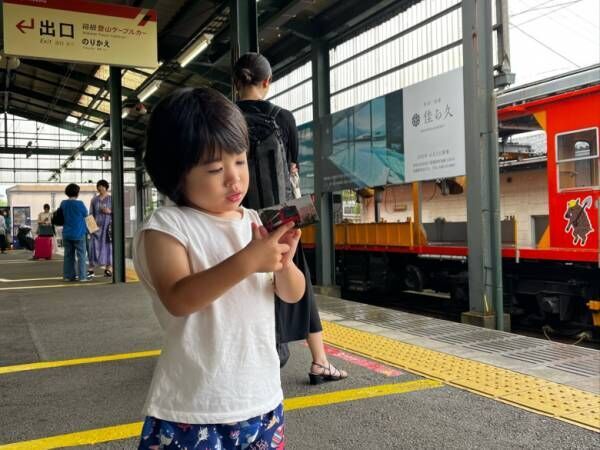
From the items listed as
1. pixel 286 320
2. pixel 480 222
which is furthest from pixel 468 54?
pixel 286 320


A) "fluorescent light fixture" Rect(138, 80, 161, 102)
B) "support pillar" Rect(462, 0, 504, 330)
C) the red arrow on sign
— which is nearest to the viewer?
"support pillar" Rect(462, 0, 504, 330)

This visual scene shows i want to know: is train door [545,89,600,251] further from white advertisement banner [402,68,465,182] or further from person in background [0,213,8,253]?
person in background [0,213,8,253]

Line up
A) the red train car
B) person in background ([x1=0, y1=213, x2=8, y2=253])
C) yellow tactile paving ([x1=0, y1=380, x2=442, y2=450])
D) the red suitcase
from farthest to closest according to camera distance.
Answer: person in background ([x1=0, y1=213, x2=8, y2=253]) < the red suitcase < the red train car < yellow tactile paving ([x1=0, y1=380, x2=442, y2=450])

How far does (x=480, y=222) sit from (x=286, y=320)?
378cm

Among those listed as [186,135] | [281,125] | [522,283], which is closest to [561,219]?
[522,283]

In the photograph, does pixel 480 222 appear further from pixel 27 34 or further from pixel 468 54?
pixel 27 34

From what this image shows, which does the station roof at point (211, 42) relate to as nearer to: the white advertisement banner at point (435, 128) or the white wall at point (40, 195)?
the white advertisement banner at point (435, 128)

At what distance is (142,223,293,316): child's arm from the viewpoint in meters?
1.08

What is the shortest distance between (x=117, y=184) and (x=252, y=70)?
6.86 meters

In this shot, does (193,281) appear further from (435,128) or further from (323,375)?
(435,128)

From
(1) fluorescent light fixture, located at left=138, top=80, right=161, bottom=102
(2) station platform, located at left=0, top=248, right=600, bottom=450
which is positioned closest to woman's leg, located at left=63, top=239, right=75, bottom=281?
(2) station platform, located at left=0, top=248, right=600, bottom=450

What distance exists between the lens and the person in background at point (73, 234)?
8.89 metres

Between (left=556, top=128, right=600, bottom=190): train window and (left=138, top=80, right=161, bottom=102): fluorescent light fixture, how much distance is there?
30.3ft

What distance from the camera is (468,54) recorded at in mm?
5887
